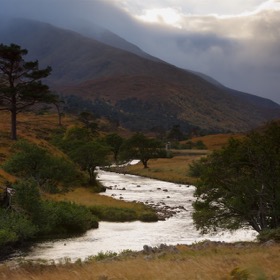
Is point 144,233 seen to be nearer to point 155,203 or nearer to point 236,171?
point 236,171

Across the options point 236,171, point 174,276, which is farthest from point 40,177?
point 174,276

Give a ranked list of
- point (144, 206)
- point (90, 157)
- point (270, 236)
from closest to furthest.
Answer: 1. point (270, 236)
2. point (144, 206)
3. point (90, 157)

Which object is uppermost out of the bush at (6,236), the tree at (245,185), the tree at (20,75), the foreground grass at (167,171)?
the tree at (20,75)

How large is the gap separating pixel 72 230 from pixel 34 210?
18.8 ft

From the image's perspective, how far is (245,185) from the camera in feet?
104

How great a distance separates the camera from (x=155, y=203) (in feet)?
192

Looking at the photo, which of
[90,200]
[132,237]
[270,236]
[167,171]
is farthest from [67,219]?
[167,171]

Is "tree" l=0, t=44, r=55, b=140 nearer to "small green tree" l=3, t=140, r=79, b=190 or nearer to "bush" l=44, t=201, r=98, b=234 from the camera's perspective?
"small green tree" l=3, t=140, r=79, b=190

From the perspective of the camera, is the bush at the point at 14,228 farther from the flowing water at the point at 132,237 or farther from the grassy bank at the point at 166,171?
the grassy bank at the point at 166,171

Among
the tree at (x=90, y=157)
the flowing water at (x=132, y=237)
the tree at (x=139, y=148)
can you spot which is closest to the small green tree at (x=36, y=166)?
the flowing water at (x=132, y=237)

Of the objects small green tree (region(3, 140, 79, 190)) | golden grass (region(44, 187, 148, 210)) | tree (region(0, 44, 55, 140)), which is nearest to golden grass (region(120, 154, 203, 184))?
golden grass (region(44, 187, 148, 210))

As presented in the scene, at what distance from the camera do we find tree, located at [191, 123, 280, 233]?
3116cm

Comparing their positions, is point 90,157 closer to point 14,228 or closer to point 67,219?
point 67,219

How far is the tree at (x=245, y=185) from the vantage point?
102ft
